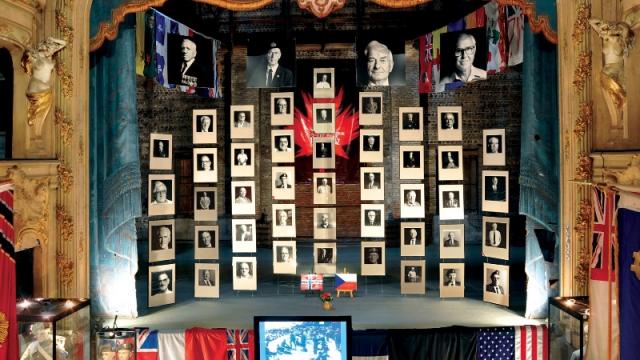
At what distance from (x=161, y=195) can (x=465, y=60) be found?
18.3 feet

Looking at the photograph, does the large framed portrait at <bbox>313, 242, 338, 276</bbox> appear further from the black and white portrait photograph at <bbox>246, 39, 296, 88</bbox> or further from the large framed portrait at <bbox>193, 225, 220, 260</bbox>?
the black and white portrait photograph at <bbox>246, 39, 296, 88</bbox>

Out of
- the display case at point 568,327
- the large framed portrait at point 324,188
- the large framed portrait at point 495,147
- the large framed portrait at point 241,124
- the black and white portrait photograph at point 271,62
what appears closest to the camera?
the display case at point 568,327

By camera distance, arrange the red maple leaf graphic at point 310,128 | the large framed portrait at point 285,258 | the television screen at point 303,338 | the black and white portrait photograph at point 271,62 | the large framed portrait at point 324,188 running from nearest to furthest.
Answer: the television screen at point 303,338
the black and white portrait photograph at point 271,62
the large framed portrait at point 285,258
the large framed portrait at point 324,188
the red maple leaf graphic at point 310,128

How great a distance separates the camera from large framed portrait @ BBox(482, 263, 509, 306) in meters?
9.59

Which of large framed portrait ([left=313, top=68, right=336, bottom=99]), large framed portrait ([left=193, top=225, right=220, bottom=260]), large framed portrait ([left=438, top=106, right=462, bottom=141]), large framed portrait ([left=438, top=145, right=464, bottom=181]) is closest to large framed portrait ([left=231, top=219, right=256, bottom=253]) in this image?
large framed portrait ([left=193, top=225, right=220, bottom=260])

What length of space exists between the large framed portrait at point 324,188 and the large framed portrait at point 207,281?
6.95 ft

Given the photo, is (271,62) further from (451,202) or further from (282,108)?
(451,202)

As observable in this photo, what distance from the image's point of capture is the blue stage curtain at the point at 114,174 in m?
8.74

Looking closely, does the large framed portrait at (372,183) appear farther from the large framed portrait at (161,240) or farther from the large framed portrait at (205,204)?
the large framed portrait at (161,240)

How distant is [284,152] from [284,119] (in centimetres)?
57

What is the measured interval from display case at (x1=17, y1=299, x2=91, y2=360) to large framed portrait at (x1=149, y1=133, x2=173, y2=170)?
103 inches

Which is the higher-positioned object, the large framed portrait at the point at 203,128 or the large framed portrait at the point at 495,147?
the large framed portrait at the point at 203,128

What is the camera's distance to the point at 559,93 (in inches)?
330

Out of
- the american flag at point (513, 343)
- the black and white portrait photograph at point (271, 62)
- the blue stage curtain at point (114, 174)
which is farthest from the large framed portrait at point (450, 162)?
the blue stage curtain at point (114, 174)
